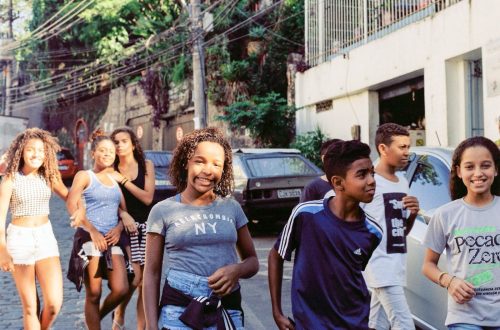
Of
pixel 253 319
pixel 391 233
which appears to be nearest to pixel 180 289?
pixel 391 233

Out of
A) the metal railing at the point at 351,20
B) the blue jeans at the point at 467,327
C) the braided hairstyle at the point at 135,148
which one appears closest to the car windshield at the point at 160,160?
the metal railing at the point at 351,20

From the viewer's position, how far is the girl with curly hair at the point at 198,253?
115 inches

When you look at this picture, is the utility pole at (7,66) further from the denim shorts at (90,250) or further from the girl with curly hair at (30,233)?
the denim shorts at (90,250)

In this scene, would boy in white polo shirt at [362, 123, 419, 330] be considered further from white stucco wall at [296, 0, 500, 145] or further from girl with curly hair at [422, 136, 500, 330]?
white stucco wall at [296, 0, 500, 145]

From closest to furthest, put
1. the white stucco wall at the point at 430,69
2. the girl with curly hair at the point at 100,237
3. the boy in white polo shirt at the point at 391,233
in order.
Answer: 1. the boy in white polo shirt at the point at 391,233
2. the girl with curly hair at the point at 100,237
3. the white stucco wall at the point at 430,69

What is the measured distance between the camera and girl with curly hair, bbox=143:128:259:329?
2.93 m

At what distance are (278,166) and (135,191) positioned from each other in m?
6.70

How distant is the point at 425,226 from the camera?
15.9 ft

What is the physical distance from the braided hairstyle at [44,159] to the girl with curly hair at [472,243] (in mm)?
3022

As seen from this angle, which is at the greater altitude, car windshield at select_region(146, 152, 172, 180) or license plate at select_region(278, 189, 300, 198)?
car windshield at select_region(146, 152, 172, 180)

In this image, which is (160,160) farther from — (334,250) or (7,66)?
(7,66)

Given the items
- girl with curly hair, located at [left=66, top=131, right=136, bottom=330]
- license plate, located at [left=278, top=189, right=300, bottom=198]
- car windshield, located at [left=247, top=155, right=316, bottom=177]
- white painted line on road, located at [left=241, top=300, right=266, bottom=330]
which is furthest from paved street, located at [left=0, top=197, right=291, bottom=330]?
car windshield, located at [left=247, top=155, right=316, bottom=177]

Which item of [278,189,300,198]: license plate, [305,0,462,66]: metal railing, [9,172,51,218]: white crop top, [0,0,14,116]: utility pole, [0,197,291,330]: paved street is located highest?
[0,0,14,116]: utility pole

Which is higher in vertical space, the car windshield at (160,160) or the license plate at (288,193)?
the car windshield at (160,160)
